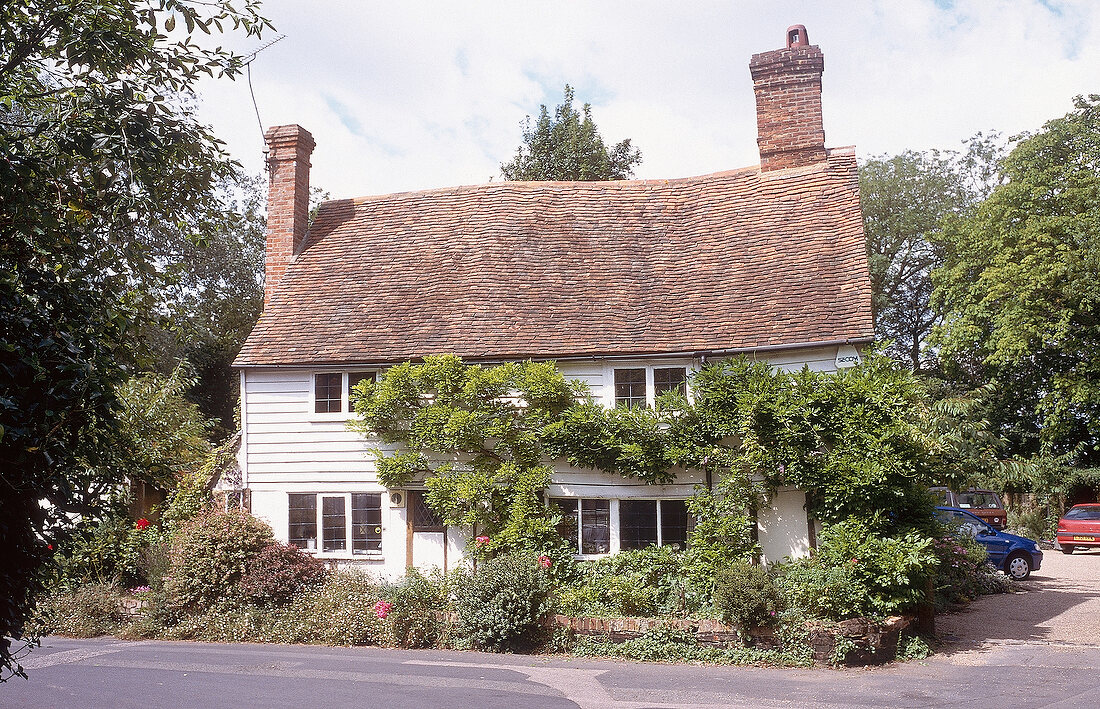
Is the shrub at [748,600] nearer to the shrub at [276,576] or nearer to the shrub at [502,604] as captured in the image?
the shrub at [502,604]

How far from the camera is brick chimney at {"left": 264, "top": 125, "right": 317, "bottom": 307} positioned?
20703 millimetres

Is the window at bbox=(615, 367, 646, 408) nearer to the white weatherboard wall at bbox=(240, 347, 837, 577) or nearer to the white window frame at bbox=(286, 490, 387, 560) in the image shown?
the white weatherboard wall at bbox=(240, 347, 837, 577)

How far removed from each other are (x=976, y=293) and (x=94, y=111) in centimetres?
3554

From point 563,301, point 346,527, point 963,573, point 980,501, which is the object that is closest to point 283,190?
point 563,301

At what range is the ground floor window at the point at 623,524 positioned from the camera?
16.0 metres

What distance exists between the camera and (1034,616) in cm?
1608

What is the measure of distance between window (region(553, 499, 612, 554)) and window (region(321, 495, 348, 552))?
4.37 metres

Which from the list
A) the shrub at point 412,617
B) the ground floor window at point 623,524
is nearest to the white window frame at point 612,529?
the ground floor window at point 623,524

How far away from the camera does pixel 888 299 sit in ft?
145

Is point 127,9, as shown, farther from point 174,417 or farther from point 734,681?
point 174,417

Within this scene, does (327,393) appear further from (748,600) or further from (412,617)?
(748,600)

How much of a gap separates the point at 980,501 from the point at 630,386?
21.8 meters

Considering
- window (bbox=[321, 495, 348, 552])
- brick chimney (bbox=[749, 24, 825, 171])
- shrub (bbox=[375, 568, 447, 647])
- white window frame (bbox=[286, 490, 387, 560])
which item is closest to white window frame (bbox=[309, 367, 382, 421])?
white window frame (bbox=[286, 490, 387, 560])

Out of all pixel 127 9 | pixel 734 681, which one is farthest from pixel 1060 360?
pixel 127 9
